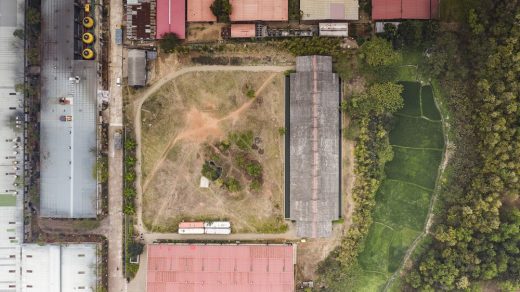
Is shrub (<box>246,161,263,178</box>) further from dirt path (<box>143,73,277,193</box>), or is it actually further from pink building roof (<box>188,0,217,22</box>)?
pink building roof (<box>188,0,217,22</box>)

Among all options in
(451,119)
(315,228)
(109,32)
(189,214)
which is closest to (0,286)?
(189,214)

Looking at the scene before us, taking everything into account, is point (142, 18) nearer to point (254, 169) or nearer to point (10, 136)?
point (10, 136)

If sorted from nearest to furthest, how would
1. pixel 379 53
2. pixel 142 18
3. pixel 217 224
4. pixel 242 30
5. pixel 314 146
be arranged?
pixel 379 53 → pixel 314 146 → pixel 242 30 → pixel 142 18 → pixel 217 224

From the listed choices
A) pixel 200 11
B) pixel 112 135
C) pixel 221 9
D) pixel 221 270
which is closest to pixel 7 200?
pixel 112 135

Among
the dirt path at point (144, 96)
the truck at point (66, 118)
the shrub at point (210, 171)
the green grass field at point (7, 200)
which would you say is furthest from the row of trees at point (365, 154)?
the green grass field at point (7, 200)

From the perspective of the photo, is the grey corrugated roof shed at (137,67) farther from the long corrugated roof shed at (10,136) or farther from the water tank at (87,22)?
the long corrugated roof shed at (10,136)

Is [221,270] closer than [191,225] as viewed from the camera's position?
Yes

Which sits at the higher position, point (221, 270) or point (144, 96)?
point (144, 96)
